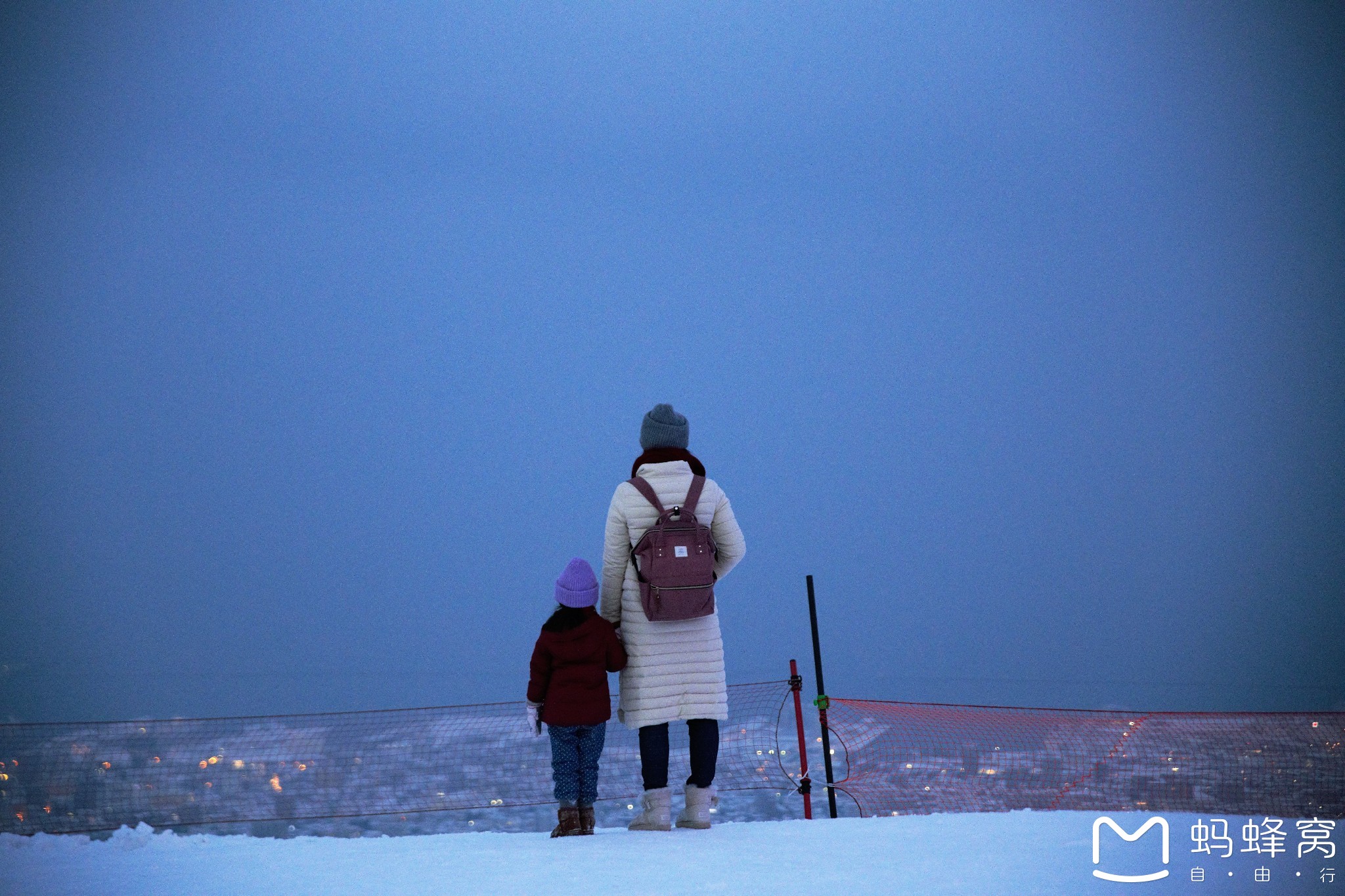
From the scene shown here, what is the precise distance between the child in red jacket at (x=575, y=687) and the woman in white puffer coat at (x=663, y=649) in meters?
0.10

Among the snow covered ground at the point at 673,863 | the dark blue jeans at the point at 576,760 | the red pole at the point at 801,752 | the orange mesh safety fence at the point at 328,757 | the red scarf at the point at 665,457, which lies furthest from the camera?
the orange mesh safety fence at the point at 328,757

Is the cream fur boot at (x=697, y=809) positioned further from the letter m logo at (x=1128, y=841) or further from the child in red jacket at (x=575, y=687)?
the letter m logo at (x=1128, y=841)

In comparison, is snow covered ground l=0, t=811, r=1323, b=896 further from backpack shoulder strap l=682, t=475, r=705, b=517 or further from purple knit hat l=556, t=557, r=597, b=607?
backpack shoulder strap l=682, t=475, r=705, b=517

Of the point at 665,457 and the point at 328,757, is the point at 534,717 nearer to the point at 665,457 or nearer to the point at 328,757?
the point at 665,457

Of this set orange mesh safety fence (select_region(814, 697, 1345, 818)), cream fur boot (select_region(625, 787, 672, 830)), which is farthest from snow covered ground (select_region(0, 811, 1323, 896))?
orange mesh safety fence (select_region(814, 697, 1345, 818))

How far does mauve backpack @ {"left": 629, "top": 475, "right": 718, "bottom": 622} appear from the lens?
147 inches

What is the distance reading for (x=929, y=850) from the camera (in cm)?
320

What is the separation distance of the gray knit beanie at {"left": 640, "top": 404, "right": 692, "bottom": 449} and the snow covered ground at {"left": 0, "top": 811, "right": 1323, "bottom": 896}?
140 centimetres

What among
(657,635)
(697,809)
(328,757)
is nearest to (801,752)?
(697,809)

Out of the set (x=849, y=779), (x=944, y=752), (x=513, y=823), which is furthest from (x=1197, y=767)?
(x=513, y=823)

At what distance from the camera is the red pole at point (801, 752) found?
4.68 metres

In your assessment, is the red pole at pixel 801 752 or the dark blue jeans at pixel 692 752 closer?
the dark blue jeans at pixel 692 752

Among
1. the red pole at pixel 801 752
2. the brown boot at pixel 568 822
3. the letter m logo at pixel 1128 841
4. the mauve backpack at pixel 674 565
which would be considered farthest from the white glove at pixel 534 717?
the letter m logo at pixel 1128 841

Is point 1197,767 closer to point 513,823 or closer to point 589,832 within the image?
point 589,832
